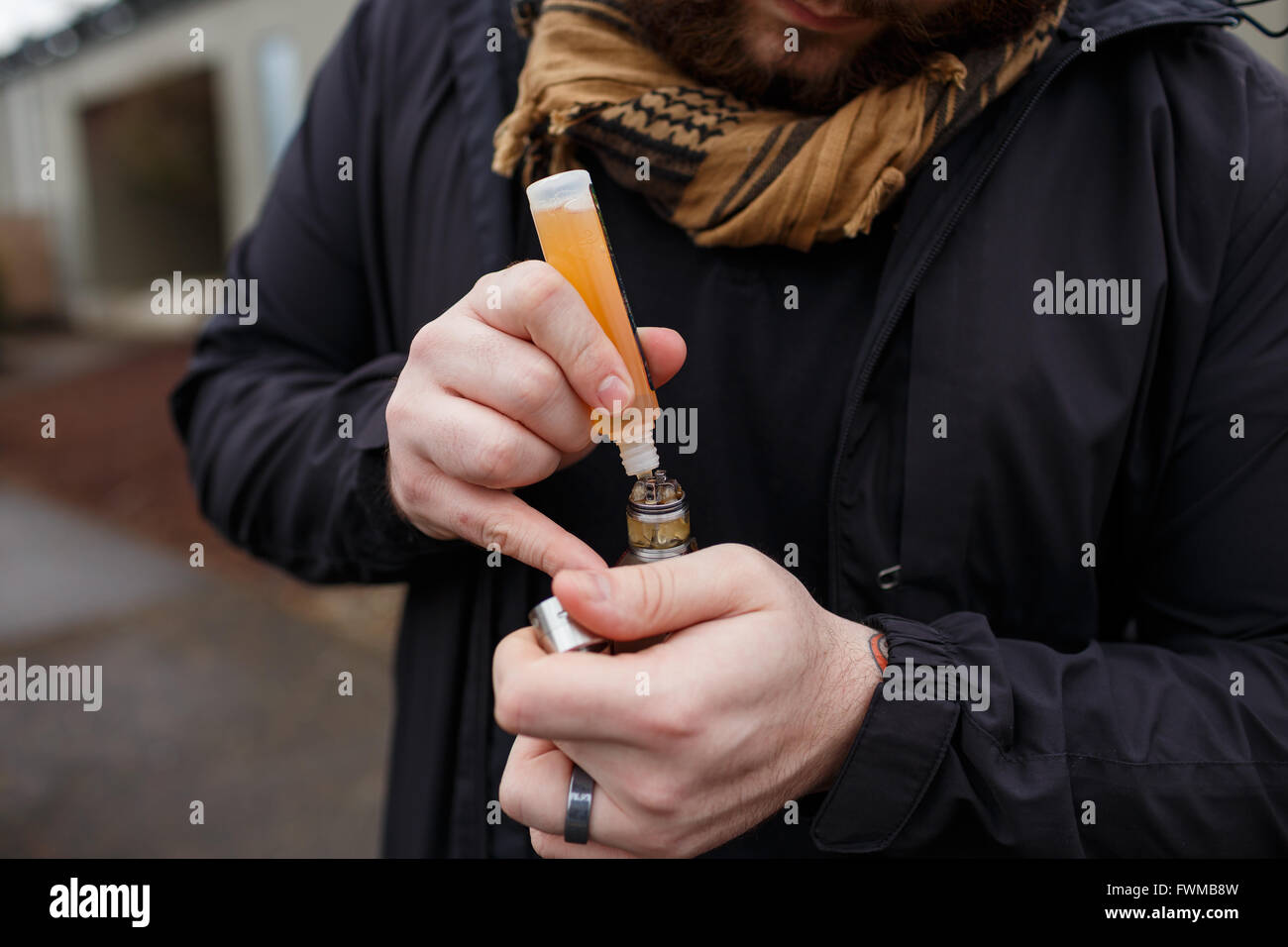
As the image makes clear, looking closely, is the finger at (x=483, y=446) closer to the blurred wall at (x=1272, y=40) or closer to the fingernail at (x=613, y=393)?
the fingernail at (x=613, y=393)

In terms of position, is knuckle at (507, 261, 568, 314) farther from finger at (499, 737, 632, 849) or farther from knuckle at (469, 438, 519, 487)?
finger at (499, 737, 632, 849)

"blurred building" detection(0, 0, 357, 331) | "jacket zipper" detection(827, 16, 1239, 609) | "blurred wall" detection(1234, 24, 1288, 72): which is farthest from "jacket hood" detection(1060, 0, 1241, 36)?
"blurred building" detection(0, 0, 357, 331)

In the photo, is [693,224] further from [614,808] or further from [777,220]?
[614,808]

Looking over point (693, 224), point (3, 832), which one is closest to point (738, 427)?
point (693, 224)

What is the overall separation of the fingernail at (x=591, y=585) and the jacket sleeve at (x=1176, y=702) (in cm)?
40

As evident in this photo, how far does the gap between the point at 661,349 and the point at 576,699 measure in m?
0.45

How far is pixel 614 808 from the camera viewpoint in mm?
976

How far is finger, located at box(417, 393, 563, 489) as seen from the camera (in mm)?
1022

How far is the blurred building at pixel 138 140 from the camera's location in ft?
42.4

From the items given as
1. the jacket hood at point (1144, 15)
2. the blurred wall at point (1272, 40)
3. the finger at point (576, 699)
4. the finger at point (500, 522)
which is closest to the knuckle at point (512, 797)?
the finger at point (576, 699)

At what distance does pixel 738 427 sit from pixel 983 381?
0.37 metres

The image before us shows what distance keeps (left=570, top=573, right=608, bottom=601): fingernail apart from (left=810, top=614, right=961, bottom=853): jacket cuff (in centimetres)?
40

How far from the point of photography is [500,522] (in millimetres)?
1085

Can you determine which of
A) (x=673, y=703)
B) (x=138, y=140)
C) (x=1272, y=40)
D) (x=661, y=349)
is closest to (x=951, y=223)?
(x=661, y=349)
